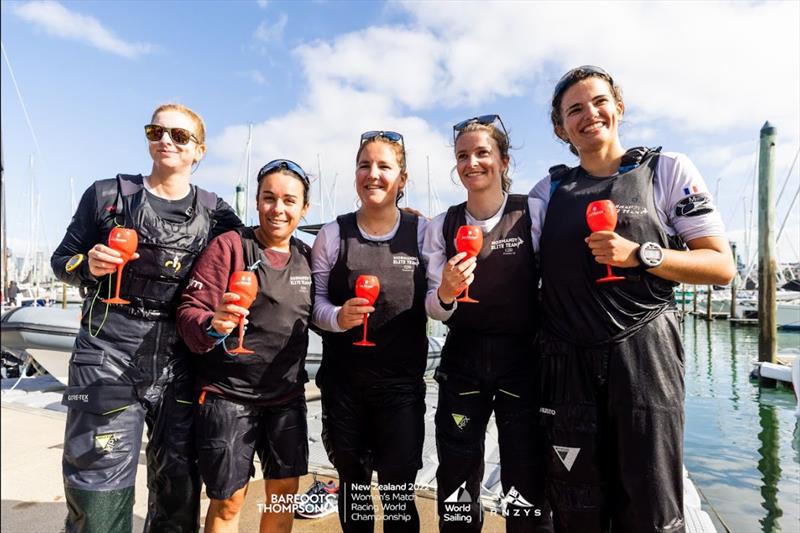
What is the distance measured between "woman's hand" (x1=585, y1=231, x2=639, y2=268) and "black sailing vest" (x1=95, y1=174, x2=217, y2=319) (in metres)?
2.51

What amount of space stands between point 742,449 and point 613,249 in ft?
34.6

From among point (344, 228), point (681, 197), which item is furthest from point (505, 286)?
point (344, 228)

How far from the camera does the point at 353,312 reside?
291cm

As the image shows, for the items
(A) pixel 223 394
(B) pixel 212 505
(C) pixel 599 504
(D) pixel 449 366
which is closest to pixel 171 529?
(B) pixel 212 505

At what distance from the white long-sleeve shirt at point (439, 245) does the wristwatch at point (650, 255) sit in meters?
0.73

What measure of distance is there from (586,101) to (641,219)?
816 mm

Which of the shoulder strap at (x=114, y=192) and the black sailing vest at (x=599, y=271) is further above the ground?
the shoulder strap at (x=114, y=192)

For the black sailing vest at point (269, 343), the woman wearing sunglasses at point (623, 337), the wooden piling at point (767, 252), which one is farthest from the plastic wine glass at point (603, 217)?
the wooden piling at point (767, 252)

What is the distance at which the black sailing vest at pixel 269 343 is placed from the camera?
2.99m

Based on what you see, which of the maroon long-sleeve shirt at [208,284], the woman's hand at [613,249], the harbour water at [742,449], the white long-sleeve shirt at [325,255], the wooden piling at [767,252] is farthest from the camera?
the wooden piling at [767,252]

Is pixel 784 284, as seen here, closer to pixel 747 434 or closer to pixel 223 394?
pixel 747 434

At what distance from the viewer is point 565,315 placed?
273cm

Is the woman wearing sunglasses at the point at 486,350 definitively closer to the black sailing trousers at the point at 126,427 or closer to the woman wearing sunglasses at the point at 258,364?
the woman wearing sunglasses at the point at 258,364

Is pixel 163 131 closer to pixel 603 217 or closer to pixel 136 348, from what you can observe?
pixel 136 348
